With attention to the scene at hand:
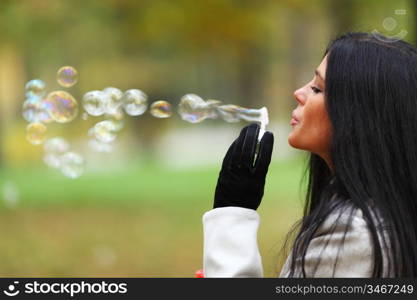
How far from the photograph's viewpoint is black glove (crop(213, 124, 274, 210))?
2.23 meters

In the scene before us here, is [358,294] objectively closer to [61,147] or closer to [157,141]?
[61,147]

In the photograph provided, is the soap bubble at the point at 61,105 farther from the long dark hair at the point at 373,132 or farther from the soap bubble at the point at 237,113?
the long dark hair at the point at 373,132

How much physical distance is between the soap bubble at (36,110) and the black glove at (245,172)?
71.3 inches

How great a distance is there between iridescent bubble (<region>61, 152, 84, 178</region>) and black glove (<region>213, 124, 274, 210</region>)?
1.68m

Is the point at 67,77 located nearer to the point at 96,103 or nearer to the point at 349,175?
the point at 96,103

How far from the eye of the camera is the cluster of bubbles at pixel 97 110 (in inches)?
127

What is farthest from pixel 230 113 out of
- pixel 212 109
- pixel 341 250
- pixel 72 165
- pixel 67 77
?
pixel 72 165

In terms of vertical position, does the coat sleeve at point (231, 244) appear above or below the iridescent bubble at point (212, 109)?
below

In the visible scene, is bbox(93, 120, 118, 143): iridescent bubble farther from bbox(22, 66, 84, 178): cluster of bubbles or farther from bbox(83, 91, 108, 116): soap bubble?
bbox(22, 66, 84, 178): cluster of bubbles

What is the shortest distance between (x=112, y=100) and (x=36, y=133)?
569 millimetres

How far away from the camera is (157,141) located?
2930cm

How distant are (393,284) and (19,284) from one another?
1.45 m

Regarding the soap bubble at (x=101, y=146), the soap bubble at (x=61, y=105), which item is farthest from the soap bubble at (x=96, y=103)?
the soap bubble at (x=61, y=105)

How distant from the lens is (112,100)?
137 inches
